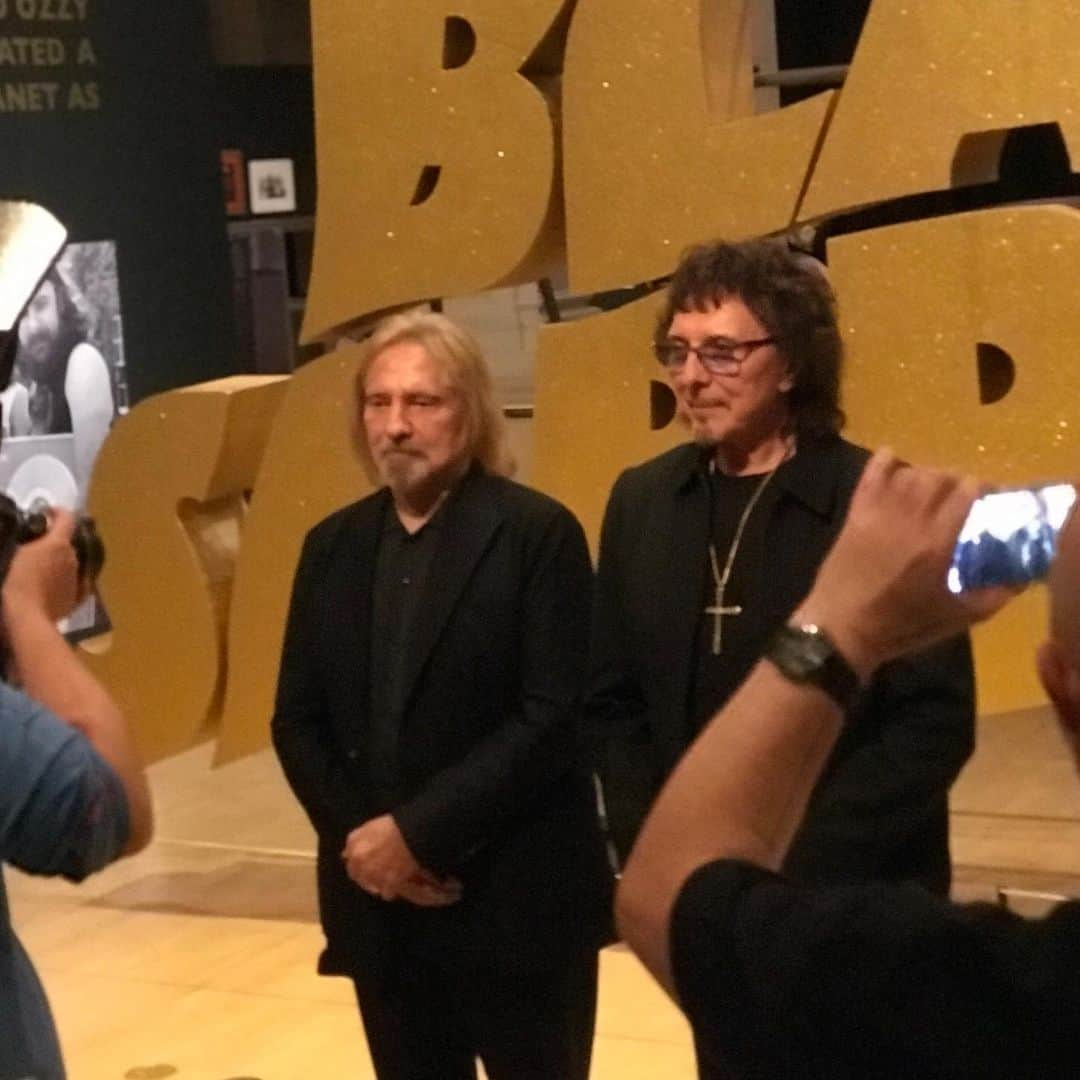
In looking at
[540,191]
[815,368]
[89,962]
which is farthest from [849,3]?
[815,368]

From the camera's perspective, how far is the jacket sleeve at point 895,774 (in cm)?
240

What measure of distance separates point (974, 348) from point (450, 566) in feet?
4.57

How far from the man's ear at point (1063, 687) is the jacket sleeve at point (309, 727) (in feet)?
6.19

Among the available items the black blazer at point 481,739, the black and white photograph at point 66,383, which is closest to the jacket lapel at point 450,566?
the black blazer at point 481,739

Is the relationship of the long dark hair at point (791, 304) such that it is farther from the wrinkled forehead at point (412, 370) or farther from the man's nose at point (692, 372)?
the wrinkled forehead at point (412, 370)

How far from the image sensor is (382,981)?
9.55 feet

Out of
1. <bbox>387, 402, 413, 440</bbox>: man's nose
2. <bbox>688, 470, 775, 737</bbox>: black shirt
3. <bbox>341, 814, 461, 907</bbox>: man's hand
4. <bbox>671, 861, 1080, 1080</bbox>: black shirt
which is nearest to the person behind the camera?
<bbox>671, 861, 1080, 1080</bbox>: black shirt

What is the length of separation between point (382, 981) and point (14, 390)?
152 inches

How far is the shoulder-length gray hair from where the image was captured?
2.99 metres

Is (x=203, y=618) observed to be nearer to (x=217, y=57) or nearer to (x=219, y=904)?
(x=219, y=904)

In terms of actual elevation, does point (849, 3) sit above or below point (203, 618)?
above

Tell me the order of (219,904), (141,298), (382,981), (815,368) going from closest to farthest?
1. (815,368)
2. (382,981)
3. (219,904)
4. (141,298)

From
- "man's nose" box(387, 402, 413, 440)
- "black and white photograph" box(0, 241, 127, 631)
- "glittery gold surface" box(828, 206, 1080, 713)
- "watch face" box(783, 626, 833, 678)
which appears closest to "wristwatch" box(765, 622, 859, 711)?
"watch face" box(783, 626, 833, 678)

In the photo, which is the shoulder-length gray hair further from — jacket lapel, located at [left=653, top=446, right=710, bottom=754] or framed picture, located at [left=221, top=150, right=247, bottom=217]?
framed picture, located at [left=221, top=150, right=247, bottom=217]
